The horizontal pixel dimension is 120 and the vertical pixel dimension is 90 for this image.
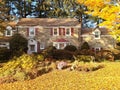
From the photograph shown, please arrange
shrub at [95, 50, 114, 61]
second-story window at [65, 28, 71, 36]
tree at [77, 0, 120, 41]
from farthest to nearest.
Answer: second-story window at [65, 28, 71, 36] → shrub at [95, 50, 114, 61] → tree at [77, 0, 120, 41]

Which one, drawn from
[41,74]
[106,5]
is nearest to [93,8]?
[106,5]

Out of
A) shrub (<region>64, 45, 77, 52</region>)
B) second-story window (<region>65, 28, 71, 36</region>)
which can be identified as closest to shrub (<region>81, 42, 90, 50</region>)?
shrub (<region>64, 45, 77, 52</region>)

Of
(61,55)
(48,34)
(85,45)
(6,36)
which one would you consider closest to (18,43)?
(6,36)

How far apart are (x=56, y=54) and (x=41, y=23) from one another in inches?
724

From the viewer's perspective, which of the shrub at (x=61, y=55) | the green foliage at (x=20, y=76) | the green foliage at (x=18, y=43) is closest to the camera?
the green foliage at (x=20, y=76)

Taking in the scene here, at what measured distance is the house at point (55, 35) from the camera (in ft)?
176

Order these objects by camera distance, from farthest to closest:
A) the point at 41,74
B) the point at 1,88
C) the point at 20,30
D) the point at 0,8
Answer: the point at 20,30 → the point at 0,8 → the point at 41,74 → the point at 1,88

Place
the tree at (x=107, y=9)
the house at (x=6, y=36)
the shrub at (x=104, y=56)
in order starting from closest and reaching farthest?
1. the tree at (x=107, y=9)
2. the shrub at (x=104, y=56)
3. the house at (x=6, y=36)

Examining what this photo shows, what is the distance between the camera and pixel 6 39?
5422 centimetres

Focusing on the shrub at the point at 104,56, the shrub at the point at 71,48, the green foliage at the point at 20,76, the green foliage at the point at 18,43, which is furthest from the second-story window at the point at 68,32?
the green foliage at the point at 20,76

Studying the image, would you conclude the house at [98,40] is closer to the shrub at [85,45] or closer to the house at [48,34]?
the shrub at [85,45]

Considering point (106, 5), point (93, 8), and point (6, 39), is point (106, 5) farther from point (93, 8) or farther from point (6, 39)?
point (6, 39)

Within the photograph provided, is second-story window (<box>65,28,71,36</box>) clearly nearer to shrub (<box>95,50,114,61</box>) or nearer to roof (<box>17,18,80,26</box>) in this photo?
roof (<box>17,18,80,26</box>)

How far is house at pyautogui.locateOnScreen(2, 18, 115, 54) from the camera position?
5378 cm
